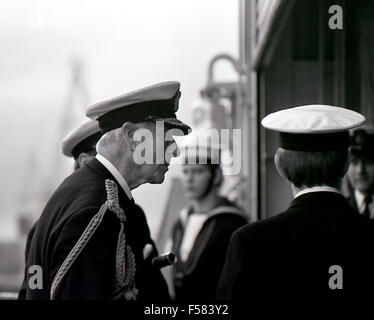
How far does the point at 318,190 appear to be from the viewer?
Answer: 228 centimetres

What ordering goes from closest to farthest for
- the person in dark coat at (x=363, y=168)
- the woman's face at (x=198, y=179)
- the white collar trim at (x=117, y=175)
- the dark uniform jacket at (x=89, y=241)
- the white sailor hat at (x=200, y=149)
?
the dark uniform jacket at (x=89, y=241) → the white collar trim at (x=117, y=175) → the person in dark coat at (x=363, y=168) → the white sailor hat at (x=200, y=149) → the woman's face at (x=198, y=179)

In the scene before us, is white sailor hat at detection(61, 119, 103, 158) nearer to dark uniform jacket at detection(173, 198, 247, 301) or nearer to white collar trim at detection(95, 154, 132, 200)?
white collar trim at detection(95, 154, 132, 200)

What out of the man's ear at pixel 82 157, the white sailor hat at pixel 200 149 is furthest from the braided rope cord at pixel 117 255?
the white sailor hat at pixel 200 149

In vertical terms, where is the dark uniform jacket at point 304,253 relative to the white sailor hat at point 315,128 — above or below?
below

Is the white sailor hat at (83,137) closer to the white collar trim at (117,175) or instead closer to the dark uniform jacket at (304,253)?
the white collar trim at (117,175)

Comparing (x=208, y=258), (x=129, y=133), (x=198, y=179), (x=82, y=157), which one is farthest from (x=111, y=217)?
(x=198, y=179)

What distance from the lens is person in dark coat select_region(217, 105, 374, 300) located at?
2229 mm

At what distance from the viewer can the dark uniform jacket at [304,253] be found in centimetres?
223

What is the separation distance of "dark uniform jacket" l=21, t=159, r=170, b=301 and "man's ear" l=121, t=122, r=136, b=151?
11cm

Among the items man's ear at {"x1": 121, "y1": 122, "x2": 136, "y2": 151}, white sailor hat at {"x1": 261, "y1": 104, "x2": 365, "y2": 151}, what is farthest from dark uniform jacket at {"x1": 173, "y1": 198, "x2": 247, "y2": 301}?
white sailor hat at {"x1": 261, "y1": 104, "x2": 365, "y2": 151}

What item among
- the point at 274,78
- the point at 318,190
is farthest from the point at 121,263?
the point at 274,78

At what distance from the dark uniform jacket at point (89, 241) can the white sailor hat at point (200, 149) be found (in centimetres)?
181

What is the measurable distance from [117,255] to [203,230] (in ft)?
6.48

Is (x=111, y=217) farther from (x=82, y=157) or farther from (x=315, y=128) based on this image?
(x=82, y=157)
